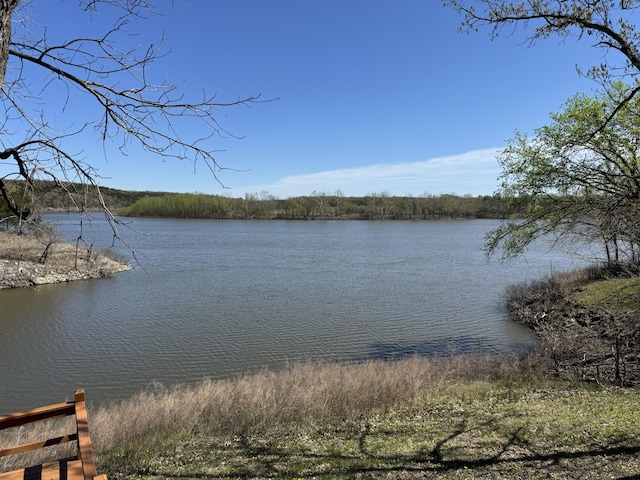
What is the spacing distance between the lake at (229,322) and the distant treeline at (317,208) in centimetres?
9157

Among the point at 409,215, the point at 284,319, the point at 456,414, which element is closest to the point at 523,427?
the point at 456,414

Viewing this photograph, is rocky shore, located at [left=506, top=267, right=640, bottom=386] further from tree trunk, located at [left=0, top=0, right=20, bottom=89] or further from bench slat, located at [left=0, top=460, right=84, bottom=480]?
tree trunk, located at [left=0, top=0, right=20, bottom=89]

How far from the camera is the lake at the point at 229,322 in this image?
44.3 ft

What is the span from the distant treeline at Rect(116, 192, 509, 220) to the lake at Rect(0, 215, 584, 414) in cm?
9157

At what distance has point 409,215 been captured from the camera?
124812 millimetres

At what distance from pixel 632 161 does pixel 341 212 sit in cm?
12143

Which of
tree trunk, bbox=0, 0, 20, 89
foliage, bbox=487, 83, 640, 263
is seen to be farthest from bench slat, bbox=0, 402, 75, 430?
foliage, bbox=487, 83, 640, 263

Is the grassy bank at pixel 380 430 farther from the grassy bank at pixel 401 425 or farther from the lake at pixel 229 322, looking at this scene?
the lake at pixel 229 322

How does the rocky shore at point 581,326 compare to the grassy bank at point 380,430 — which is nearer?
the grassy bank at point 380,430

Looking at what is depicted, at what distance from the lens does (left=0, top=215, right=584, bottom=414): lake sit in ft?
44.3

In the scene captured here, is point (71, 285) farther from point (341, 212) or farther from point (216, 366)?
point (341, 212)

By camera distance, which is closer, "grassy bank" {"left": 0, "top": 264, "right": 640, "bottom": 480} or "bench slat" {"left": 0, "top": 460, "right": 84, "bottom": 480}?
"bench slat" {"left": 0, "top": 460, "right": 84, "bottom": 480}

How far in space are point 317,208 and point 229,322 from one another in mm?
111672

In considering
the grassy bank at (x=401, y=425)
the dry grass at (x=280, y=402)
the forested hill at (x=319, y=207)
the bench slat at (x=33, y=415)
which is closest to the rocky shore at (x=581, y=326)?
the grassy bank at (x=401, y=425)
